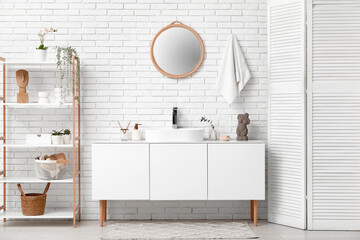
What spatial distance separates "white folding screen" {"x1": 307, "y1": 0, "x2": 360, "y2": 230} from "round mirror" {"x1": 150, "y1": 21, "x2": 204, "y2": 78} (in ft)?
4.02

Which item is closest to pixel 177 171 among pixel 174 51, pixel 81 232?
pixel 81 232

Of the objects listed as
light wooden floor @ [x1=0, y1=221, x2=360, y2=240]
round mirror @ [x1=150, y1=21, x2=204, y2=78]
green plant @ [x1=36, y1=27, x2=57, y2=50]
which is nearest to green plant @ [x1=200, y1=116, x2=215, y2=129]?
round mirror @ [x1=150, y1=21, x2=204, y2=78]

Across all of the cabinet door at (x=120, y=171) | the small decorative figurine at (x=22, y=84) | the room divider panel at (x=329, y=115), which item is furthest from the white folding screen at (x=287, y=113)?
the small decorative figurine at (x=22, y=84)

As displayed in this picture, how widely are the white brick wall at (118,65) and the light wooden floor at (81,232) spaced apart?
0.30 m

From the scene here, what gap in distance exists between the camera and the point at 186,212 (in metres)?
4.54

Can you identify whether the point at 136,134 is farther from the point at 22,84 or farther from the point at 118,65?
the point at 22,84

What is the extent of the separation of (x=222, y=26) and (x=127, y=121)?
1502 millimetres

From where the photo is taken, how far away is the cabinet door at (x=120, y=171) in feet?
13.4

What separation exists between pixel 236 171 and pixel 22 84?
8.00ft

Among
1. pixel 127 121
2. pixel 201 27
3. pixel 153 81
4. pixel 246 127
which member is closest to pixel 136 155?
pixel 127 121

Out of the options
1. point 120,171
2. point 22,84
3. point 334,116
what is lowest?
point 120,171

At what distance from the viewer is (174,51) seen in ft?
14.9

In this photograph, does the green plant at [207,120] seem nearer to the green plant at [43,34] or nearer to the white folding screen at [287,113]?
the white folding screen at [287,113]

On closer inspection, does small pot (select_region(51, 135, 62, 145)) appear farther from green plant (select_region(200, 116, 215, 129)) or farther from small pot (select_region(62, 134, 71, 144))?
green plant (select_region(200, 116, 215, 129))
